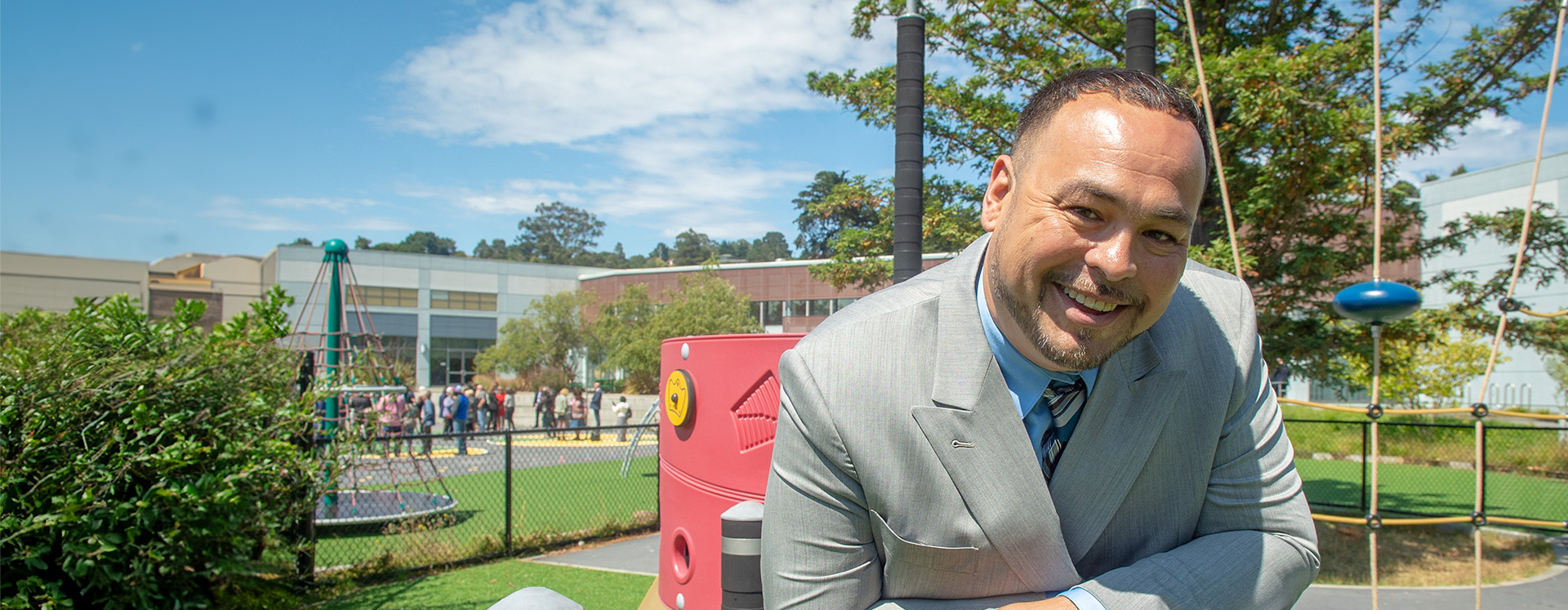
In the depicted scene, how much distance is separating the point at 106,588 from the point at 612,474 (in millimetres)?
10122

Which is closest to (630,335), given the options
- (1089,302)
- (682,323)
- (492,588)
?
(682,323)

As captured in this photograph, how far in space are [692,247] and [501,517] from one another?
12295 cm

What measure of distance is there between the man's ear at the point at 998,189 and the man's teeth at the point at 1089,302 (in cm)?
15

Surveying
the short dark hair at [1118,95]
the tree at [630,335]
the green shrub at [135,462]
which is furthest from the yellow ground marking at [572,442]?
the short dark hair at [1118,95]

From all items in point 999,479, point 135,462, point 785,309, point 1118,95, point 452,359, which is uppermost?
point 785,309

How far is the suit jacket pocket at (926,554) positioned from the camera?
1.20 metres

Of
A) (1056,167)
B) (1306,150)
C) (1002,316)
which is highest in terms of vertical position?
(1306,150)

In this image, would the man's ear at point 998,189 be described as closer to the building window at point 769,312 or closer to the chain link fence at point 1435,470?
the chain link fence at point 1435,470

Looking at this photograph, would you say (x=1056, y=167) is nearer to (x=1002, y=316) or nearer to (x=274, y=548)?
(x=1002, y=316)

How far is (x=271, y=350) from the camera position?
6.40m

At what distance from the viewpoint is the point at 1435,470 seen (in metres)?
15.6

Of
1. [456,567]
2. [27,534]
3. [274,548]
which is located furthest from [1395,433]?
[27,534]

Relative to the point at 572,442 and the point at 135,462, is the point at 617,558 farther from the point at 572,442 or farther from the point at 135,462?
the point at 572,442

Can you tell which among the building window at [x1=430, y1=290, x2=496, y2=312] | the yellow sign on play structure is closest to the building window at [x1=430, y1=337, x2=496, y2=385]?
the building window at [x1=430, y1=290, x2=496, y2=312]
